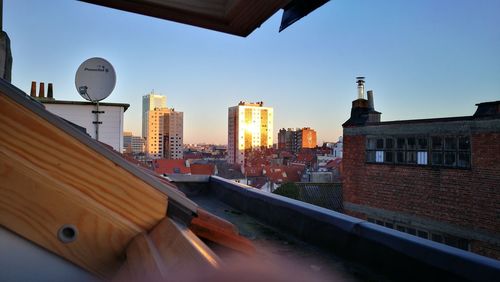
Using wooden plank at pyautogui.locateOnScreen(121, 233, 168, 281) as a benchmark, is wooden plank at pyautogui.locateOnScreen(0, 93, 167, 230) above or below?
above

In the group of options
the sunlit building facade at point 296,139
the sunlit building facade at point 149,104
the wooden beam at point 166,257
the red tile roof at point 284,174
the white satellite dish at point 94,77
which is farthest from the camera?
the sunlit building facade at point 296,139

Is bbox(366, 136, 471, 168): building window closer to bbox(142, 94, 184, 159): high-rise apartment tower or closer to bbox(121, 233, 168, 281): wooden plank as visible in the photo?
bbox(121, 233, 168, 281): wooden plank

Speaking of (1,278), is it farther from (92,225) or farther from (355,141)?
(355,141)

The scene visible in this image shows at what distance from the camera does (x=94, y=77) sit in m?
8.19

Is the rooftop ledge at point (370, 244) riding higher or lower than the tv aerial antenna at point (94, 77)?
lower

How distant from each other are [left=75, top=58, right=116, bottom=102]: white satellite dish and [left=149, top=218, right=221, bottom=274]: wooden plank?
838 centimetres

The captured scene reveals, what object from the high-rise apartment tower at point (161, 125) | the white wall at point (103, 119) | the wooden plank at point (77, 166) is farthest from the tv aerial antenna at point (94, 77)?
the high-rise apartment tower at point (161, 125)

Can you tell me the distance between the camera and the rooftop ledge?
1.09 metres

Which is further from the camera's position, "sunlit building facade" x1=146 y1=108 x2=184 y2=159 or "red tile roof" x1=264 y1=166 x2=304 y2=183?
"sunlit building facade" x1=146 y1=108 x2=184 y2=159

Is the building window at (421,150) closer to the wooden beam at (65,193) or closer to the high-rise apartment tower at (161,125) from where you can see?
the wooden beam at (65,193)

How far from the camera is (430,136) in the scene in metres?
11.5

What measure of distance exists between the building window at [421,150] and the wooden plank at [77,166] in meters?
12.4

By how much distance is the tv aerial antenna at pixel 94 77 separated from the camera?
8125 millimetres

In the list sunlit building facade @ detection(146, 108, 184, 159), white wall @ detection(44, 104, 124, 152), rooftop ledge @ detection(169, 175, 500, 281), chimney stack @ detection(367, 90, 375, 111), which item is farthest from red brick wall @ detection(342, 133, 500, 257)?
sunlit building facade @ detection(146, 108, 184, 159)
